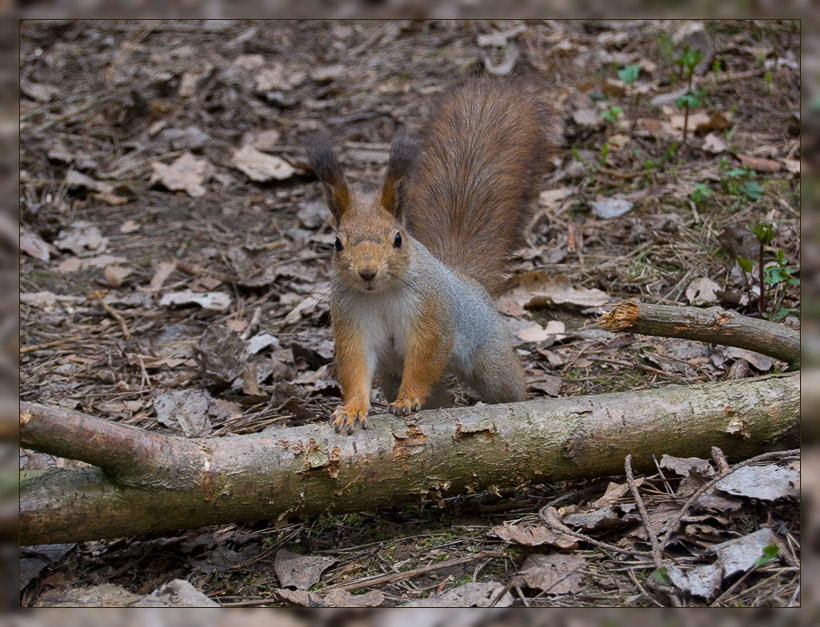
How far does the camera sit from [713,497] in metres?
2.33

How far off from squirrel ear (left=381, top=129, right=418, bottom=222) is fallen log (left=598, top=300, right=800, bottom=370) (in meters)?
0.83

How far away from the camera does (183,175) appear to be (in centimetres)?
532


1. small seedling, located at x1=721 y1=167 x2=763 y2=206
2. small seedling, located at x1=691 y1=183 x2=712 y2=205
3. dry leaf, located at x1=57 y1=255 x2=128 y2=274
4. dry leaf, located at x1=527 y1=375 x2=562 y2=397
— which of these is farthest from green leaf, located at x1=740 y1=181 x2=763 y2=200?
dry leaf, located at x1=57 y1=255 x2=128 y2=274

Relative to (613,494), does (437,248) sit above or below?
above

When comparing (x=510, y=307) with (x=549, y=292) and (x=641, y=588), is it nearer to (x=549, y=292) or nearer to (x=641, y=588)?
(x=549, y=292)

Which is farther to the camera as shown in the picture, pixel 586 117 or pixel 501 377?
pixel 586 117

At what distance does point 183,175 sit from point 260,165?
526 mm

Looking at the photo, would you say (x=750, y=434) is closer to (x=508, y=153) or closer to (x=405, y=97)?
(x=508, y=153)

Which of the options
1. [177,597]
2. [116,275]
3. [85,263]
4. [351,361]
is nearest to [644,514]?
[351,361]

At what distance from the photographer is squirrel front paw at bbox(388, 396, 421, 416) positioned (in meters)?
2.70

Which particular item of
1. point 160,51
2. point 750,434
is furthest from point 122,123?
point 750,434

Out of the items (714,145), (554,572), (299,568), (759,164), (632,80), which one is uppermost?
(632,80)

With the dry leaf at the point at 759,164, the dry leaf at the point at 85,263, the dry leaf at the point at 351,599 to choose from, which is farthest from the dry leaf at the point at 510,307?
the dry leaf at the point at 85,263

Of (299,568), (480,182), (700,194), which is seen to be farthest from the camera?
(700,194)
